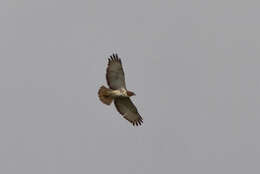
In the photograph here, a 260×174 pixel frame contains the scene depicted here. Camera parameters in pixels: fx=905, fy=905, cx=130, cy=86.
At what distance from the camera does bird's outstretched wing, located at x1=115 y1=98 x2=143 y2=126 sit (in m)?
49.4

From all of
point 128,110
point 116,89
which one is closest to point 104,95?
point 116,89

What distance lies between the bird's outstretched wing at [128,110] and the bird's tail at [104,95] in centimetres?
113

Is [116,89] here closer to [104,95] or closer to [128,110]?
[104,95]

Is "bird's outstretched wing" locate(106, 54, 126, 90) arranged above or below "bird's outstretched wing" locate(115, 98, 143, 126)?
above

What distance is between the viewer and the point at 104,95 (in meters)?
47.7

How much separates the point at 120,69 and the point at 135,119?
342 centimetres

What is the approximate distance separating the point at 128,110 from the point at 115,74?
2.62 m

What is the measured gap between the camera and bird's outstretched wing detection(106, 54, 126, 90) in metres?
48.1

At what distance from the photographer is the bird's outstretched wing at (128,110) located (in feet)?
162

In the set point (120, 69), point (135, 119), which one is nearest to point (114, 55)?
point (120, 69)

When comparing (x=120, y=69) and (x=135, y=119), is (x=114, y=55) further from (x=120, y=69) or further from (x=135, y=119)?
(x=135, y=119)

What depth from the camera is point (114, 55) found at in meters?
48.6

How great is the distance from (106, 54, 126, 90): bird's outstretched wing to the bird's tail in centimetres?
43

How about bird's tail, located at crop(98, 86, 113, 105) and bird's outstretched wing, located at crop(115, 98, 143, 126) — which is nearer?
bird's tail, located at crop(98, 86, 113, 105)
